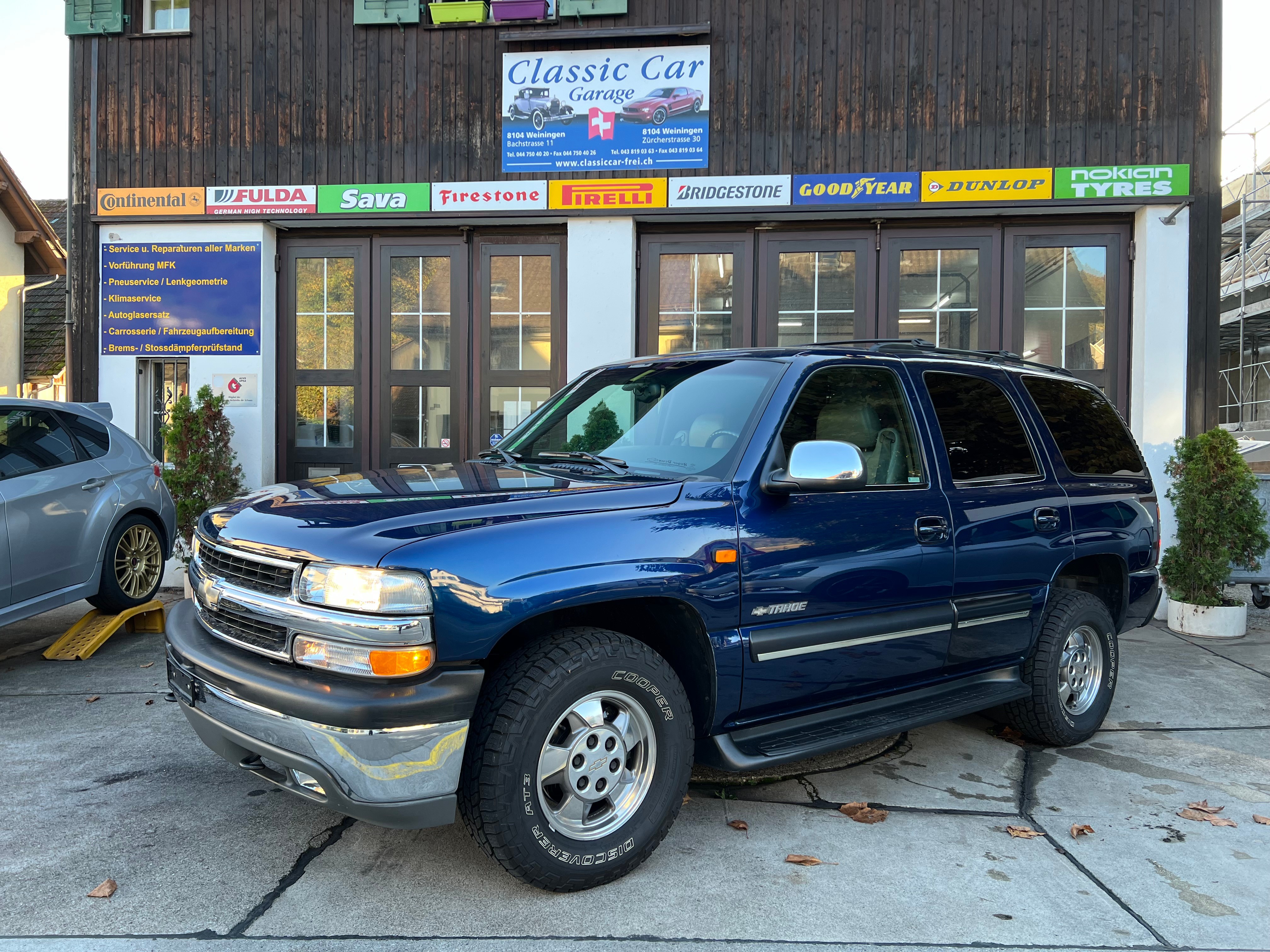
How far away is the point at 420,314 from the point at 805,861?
7.62 m

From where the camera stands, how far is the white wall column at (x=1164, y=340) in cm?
874

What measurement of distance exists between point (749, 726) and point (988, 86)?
7.72m

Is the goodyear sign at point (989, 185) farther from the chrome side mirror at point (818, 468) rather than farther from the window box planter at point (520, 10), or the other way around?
the chrome side mirror at point (818, 468)

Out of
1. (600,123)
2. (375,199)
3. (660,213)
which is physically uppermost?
(600,123)

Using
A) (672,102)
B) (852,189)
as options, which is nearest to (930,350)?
(852,189)

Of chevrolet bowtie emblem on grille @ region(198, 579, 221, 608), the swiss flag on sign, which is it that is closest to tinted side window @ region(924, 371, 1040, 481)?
chevrolet bowtie emblem on grille @ region(198, 579, 221, 608)

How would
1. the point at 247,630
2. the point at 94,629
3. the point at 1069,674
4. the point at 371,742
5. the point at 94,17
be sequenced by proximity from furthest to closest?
the point at 94,17 < the point at 94,629 < the point at 1069,674 < the point at 247,630 < the point at 371,742

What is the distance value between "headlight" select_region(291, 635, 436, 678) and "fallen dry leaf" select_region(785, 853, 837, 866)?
1.55 meters

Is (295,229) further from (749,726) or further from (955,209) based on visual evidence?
(749,726)

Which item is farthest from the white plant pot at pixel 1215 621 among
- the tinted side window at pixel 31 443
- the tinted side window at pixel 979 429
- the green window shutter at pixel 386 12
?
the green window shutter at pixel 386 12

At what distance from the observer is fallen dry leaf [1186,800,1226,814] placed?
3.94 meters

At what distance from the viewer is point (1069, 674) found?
4.74 meters

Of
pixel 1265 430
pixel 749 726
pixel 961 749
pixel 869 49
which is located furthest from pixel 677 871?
pixel 1265 430

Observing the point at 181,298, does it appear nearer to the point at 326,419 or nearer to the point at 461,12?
the point at 326,419
